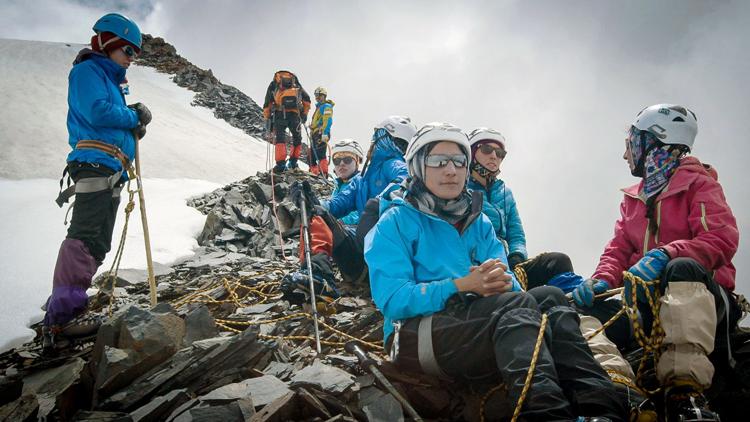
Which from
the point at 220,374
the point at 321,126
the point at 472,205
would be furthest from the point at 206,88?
the point at 472,205

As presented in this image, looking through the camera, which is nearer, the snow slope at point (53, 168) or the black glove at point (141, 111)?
the black glove at point (141, 111)

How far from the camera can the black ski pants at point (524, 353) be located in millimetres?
1884

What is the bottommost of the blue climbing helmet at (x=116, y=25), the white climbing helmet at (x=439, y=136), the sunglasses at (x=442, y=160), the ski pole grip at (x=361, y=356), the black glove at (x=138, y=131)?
the ski pole grip at (x=361, y=356)

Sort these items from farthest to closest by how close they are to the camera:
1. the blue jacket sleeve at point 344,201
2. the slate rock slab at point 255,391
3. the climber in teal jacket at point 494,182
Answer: the blue jacket sleeve at point 344,201
the climber in teal jacket at point 494,182
the slate rock slab at point 255,391

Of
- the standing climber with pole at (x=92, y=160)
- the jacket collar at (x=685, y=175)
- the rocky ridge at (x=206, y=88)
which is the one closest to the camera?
the jacket collar at (x=685, y=175)

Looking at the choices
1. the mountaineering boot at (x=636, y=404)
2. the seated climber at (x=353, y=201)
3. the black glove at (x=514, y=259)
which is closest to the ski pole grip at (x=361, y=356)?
the mountaineering boot at (x=636, y=404)

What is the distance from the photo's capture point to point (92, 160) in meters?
3.92


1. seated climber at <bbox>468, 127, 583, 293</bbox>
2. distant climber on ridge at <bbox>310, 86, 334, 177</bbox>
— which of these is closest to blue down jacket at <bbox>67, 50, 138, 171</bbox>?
seated climber at <bbox>468, 127, 583, 293</bbox>

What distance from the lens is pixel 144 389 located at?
2.48 metres

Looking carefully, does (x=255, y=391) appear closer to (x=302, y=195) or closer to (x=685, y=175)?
(x=302, y=195)

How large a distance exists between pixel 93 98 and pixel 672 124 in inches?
223

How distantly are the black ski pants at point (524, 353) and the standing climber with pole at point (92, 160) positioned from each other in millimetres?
3257

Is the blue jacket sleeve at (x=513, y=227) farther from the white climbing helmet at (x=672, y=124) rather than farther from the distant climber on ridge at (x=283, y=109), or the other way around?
the distant climber on ridge at (x=283, y=109)

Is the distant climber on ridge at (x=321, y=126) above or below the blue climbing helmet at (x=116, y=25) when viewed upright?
above
